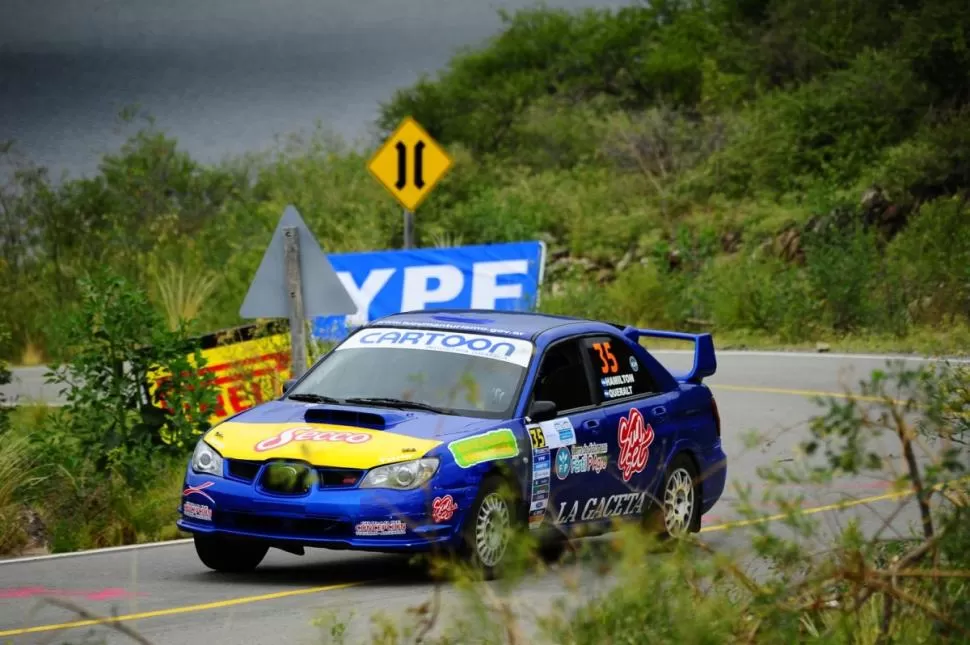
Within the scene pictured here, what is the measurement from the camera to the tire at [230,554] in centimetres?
1116

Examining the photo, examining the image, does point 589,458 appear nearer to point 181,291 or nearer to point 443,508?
point 443,508

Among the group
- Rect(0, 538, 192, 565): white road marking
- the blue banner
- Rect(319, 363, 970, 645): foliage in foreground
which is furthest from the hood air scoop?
the blue banner

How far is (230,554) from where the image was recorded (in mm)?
11258

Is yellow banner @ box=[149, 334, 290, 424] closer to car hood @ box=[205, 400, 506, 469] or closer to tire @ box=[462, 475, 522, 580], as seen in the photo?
car hood @ box=[205, 400, 506, 469]

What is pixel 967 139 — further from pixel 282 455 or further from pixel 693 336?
pixel 282 455

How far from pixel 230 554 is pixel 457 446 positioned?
169 cm

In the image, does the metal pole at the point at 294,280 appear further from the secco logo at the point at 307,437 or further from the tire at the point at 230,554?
the secco logo at the point at 307,437

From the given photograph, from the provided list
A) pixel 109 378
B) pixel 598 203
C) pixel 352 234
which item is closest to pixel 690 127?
pixel 598 203

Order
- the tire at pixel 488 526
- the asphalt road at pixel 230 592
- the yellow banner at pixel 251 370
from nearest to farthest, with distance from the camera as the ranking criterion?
the asphalt road at pixel 230 592
the tire at pixel 488 526
the yellow banner at pixel 251 370

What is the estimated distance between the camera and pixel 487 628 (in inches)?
217

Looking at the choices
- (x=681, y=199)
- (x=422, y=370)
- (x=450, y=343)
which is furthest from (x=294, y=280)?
(x=681, y=199)

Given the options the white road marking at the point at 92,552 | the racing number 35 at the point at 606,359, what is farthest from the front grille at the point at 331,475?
the racing number 35 at the point at 606,359

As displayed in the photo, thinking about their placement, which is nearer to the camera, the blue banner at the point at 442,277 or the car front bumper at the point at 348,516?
the car front bumper at the point at 348,516

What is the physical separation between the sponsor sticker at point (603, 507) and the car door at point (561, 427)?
5cm
